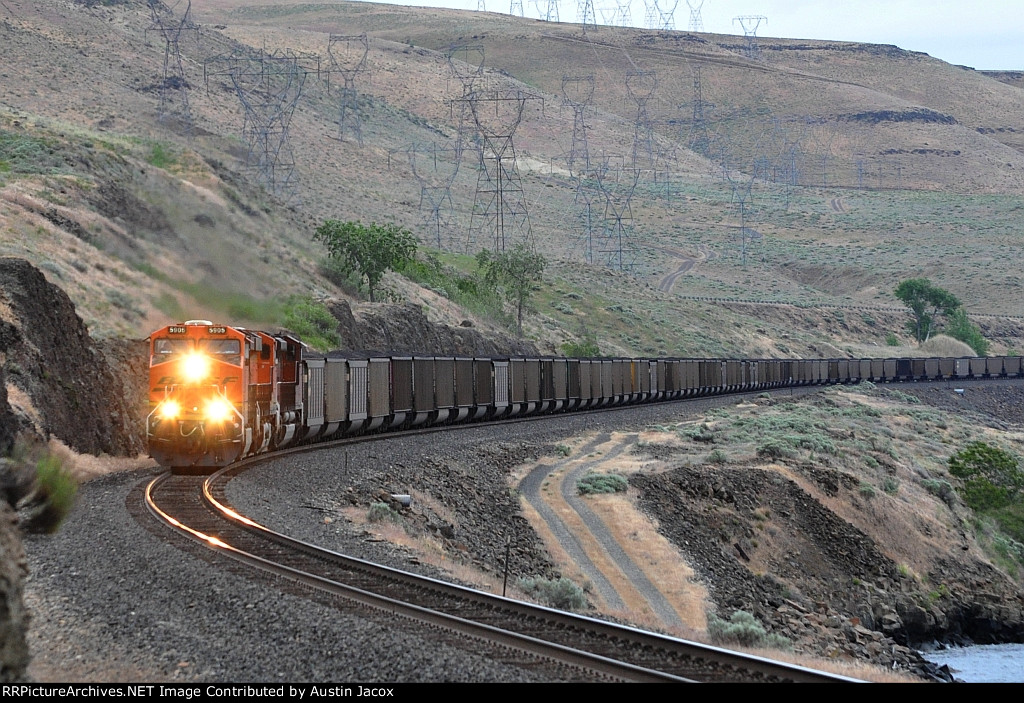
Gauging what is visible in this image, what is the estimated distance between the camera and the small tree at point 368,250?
235ft

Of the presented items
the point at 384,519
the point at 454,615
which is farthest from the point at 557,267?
the point at 454,615

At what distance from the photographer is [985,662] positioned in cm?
2688

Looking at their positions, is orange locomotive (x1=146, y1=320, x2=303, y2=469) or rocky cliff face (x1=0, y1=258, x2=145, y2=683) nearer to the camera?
orange locomotive (x1=146, y1=320, x2=303, y2=469)

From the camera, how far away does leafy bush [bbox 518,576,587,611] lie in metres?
15.8

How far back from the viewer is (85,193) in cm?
5638

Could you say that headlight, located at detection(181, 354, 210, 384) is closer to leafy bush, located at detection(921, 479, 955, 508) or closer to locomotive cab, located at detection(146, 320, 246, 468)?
locomotive cab, located at detection(146, 320, 246, 468)

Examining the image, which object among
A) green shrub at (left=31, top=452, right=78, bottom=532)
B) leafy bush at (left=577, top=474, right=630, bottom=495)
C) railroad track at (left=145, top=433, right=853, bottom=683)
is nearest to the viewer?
railroad track at (left=145, top=433, right=853, bottom=683)

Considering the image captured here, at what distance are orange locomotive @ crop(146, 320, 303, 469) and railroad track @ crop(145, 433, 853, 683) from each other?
7.01 metres

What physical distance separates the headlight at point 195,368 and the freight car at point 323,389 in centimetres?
2

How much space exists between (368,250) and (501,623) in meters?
61.3

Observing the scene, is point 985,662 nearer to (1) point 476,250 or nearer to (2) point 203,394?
(2) point 203,394

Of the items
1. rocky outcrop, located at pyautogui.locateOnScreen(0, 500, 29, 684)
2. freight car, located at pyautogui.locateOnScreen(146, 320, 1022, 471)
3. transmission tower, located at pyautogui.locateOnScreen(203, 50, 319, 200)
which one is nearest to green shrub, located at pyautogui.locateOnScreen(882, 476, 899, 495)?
freight car, located at pyautogui.locateOnScreen(146, 320, 1022, 471)
